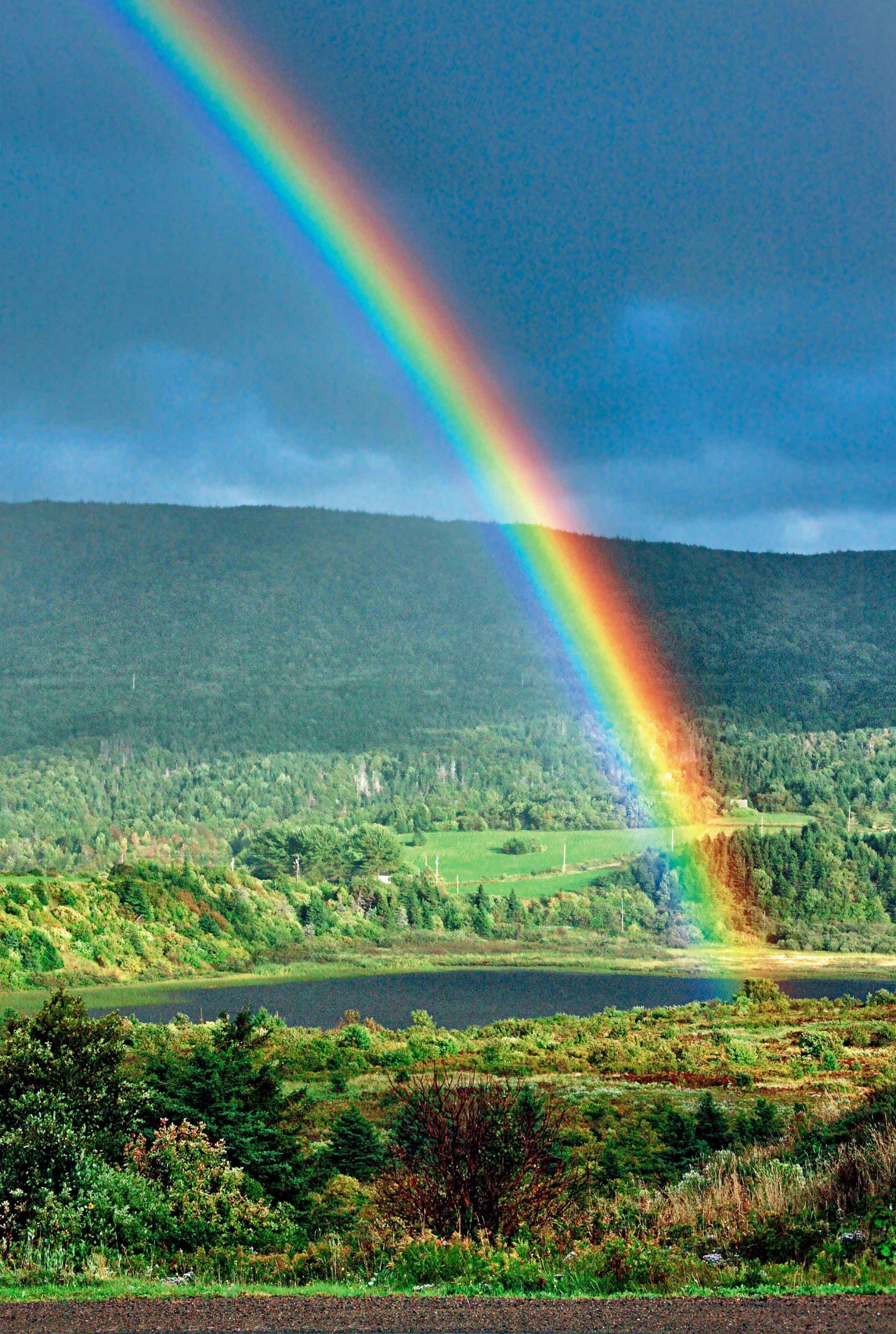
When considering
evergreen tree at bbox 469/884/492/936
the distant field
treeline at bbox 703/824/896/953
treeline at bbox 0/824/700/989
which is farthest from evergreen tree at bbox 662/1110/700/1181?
the distant field

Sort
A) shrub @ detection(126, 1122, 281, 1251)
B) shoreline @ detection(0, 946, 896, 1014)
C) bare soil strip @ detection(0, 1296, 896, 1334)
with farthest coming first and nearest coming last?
shoreline @ detection(0, 946, 896, 1014) < shrub @ detection(126, 1122, 281, 1251) < bare soil strip @ detection(0, 1296, 896, 1334)

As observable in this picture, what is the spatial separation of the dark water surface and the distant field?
106 feet

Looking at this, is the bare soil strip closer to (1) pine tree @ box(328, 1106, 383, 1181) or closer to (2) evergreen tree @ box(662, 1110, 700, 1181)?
(2) evergreen tree @ box(662, 1110, 700, 1181)

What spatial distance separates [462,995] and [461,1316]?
102m

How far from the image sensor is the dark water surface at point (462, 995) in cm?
9306

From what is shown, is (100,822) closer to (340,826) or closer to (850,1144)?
(340,826)

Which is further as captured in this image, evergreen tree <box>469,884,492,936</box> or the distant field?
the distant field

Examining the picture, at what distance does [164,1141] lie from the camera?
19406 millimetres

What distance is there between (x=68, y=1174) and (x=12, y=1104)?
1768mm

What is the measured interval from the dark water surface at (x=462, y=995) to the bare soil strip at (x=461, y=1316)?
2874 inches

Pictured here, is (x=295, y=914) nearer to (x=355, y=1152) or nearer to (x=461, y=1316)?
(x=355, y=1152)

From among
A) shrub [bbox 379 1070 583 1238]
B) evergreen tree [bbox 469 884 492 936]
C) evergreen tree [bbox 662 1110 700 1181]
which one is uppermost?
shrub [bbox 379 1070 583 1238]

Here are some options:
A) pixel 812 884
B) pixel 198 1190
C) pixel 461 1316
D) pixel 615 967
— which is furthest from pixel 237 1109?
pixel 812 884

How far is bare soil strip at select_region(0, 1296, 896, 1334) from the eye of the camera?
10070 mm
